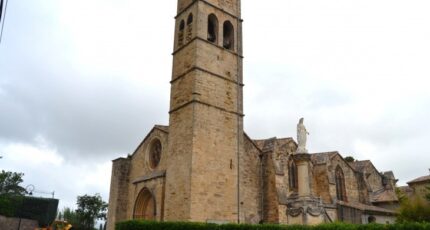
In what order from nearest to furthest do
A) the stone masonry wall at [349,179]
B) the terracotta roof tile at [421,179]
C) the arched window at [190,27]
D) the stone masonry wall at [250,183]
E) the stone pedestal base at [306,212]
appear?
the stone pedestal base at [306,212], the stone masonry wall at [250,183], the arched window at [190,27], the stone masonry wall at [349,179], the terracotta roof tile at [421,179]

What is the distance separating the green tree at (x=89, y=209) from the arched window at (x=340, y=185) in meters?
20.7

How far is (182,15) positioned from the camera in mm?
20938

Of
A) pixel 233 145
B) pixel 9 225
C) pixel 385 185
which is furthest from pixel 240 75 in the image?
pixel 385 185

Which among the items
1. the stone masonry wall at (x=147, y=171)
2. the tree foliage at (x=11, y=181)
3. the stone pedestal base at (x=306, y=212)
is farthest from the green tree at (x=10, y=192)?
the stone pedestal base at (x=306, y=212)

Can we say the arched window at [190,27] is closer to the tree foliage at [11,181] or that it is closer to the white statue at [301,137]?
the white statue at [301,137]

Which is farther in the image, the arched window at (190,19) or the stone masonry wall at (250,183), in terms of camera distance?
the arched window at (190,19)

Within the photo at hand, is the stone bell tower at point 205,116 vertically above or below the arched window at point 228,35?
below

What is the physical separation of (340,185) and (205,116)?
1425cm

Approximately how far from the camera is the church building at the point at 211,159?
16.5 metres

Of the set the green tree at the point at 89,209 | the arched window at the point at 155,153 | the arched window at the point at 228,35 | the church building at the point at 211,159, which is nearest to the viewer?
the church building at the point at 211,159

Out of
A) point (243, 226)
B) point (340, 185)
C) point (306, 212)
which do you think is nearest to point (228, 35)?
point (306, 212)

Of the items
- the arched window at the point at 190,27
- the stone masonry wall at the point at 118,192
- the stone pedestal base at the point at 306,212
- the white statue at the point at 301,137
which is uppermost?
the arched window at the point at 190,27

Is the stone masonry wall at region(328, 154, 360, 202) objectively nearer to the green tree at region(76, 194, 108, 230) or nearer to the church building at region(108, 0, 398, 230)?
the church building at region(108, 0, 398, 230)

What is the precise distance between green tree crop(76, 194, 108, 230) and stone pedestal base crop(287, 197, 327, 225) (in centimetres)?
2362
